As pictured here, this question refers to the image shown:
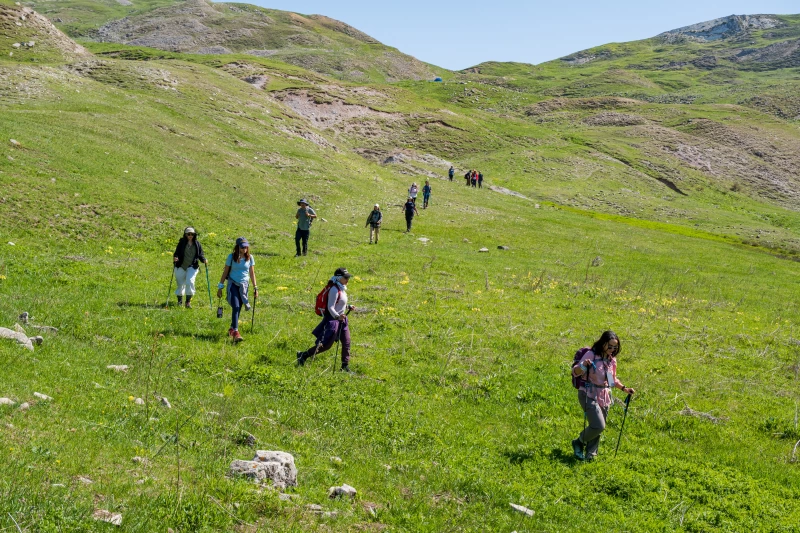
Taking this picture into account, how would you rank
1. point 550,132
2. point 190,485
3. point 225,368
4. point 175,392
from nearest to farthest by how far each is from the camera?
point 190,485
point 175,392
point 225,368
point 550,132

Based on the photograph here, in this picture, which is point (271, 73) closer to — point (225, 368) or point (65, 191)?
point (65, 191)

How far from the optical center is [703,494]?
987cm

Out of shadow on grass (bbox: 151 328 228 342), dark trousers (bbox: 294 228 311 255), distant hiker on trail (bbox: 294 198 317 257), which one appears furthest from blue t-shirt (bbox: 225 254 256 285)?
dark trousers (bbox: 294 228 311 255)

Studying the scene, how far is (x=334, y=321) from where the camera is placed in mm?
13469

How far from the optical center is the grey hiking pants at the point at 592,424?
1048 centimetres

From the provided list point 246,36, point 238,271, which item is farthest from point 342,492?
point 246,36

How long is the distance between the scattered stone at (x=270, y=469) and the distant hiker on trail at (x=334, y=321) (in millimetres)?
5240

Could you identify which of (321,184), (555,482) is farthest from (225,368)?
(321,184)

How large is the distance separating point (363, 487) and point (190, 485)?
2.76m

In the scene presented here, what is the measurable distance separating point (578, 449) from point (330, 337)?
6164 millimetres

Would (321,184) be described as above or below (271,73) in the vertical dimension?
below

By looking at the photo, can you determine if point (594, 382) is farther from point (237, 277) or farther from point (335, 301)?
point (237, 277)

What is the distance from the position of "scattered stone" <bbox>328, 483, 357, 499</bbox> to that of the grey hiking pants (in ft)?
16.6

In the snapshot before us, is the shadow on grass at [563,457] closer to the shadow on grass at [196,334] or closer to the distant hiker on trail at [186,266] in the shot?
the shadow on grass at [196,334]
